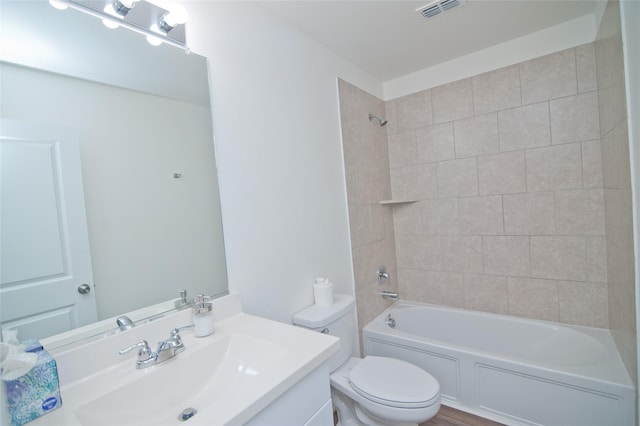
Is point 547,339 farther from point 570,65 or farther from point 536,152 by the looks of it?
point 570,65

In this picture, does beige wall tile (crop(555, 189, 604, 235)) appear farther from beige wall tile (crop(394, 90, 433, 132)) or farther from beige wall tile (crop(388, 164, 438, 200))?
beige wall tile (crop(394, 90, 433, 132))

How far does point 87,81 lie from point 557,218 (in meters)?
2.83

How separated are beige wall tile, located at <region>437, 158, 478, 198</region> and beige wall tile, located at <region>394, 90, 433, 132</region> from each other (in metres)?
0.43

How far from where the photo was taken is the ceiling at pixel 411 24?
171cm

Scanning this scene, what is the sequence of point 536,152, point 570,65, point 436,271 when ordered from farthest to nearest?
point 436,271 → point 536,152 → point 570,65

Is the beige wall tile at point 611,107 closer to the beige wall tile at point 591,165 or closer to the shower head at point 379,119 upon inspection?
the beige wall tile at point 591,165

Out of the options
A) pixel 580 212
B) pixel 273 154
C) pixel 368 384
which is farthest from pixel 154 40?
pixel 580 212

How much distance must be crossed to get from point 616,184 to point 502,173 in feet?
2.52

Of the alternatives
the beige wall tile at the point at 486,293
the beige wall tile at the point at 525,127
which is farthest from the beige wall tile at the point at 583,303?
the beige wall tile at the point at 525,127

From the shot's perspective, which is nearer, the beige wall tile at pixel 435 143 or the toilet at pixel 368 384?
the toilet at pixel 368 384

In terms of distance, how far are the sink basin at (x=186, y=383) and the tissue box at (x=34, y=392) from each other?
8 cm

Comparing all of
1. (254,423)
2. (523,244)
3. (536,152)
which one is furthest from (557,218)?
(254,423)

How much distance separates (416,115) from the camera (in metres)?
2.73

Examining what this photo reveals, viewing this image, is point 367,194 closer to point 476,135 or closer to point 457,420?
point 476,135
